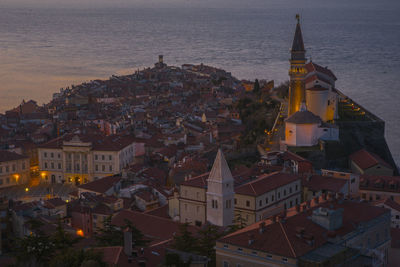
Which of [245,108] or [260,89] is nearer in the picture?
[245,108]

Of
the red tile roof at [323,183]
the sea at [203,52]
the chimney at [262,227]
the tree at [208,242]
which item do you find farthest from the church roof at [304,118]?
the chimney at [262,227]

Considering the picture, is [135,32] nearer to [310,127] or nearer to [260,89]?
[260,89]

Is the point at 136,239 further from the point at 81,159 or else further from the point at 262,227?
the point at 81,159

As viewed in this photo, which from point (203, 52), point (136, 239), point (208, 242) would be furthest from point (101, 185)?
point (203, 52)

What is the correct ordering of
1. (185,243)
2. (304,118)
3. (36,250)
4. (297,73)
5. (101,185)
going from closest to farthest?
(36,250) → (185,243) → (101,185) → (304,118) → (297,73)

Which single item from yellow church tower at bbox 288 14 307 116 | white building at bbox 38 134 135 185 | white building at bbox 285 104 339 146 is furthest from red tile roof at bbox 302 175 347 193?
white building at bbox 38 134 135 185

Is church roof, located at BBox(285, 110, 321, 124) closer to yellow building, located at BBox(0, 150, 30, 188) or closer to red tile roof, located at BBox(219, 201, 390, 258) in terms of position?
yellow building, located at BBox(0, 150, 30, 188)

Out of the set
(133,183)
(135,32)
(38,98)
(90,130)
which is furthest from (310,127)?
(135,32)
